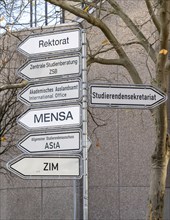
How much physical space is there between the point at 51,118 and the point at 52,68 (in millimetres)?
643

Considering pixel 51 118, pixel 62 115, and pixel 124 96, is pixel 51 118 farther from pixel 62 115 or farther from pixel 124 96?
pixel 124 96

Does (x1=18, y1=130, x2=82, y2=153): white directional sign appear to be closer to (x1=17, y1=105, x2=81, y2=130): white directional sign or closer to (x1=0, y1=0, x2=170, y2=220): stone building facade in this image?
(x1=17, y1=105, x2=81, y2=130): white directional sign

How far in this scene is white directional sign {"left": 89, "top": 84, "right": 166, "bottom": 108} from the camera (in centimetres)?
765

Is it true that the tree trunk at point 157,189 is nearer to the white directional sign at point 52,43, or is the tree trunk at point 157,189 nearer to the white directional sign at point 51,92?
the white directional sign at point 51,92

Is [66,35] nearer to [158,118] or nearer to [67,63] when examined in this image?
[67,63]

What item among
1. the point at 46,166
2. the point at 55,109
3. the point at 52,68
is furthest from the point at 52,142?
the point at 52,68

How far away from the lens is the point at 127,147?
1692 cm

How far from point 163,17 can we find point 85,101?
3807 millimetres

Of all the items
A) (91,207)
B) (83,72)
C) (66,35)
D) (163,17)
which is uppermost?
(163,17)

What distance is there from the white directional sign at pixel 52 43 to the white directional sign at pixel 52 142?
1070 mm

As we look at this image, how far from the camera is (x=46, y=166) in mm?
7457

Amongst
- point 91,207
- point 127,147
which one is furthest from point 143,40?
point 91,207

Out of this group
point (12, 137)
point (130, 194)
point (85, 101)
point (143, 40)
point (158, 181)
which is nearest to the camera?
point (85, 101)

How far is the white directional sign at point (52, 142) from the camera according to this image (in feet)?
23.7
